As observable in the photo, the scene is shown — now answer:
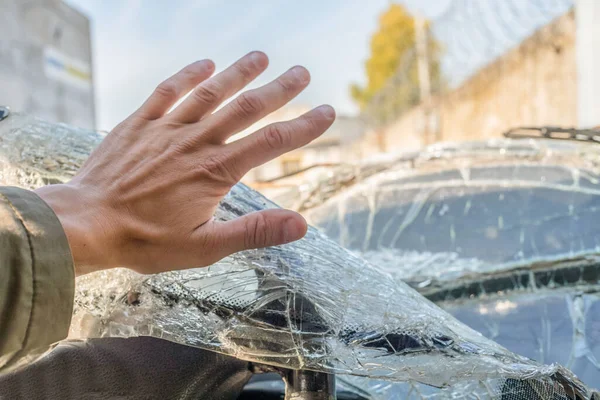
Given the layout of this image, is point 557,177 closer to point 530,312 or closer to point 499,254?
point 499,254

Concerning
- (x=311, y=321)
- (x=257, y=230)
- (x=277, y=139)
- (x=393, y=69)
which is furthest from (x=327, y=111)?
(x=393, y=69)

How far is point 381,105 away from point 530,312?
33.1 feet

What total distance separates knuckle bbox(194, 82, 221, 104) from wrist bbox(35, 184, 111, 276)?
219 millimetres

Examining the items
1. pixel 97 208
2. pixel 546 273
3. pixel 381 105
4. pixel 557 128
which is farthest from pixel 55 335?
pixel 381 105

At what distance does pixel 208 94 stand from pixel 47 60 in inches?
469

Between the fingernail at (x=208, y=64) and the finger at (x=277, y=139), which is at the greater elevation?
the fingernail at (x=208, y=64)

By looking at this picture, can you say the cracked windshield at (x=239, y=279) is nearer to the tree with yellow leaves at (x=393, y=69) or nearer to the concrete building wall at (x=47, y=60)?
the tree with yellow leaves at (x=393, y=69)

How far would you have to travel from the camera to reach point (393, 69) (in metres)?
19.3

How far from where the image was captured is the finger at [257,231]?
75cm

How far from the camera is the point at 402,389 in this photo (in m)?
1.06

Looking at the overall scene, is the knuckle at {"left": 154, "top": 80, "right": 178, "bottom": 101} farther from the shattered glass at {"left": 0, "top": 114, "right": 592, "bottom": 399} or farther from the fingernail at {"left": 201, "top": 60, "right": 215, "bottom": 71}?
the shattered glass at {"left": 0, "top": 114, "right": 592, "bottom": 399}

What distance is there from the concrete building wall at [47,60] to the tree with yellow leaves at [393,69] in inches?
262

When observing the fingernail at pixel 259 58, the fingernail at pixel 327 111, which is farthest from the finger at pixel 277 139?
the fingernail at pixel 259 58

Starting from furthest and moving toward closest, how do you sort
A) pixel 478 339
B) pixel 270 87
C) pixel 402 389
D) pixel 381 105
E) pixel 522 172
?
pixel 381 105
pixel 522 172
pixel 402 389
pixel 478 339
pixel 270 87
